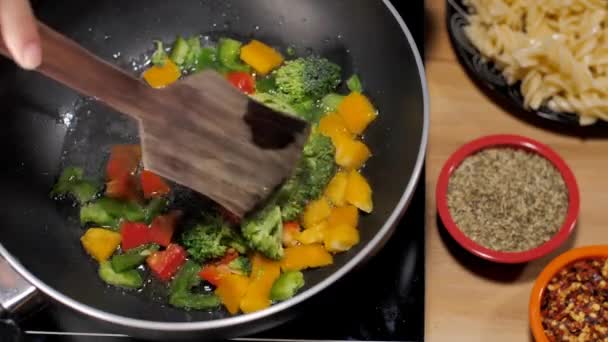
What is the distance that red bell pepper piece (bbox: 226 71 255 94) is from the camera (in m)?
1.66

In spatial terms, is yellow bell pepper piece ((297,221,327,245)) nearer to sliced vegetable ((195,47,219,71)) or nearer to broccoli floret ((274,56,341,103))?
broccoli floret ((274,56,341,103))

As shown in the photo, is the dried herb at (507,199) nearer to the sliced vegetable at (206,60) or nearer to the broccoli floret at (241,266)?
the broccoli floret at (241,266)

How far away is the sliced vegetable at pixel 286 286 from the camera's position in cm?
141

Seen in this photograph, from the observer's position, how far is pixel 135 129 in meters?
1.68

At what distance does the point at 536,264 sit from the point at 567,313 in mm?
157

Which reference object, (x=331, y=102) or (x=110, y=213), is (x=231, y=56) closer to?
(x=331, y=102)

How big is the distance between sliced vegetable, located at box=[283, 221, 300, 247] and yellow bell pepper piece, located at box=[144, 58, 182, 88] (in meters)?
0.45

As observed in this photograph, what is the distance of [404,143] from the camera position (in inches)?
59.2

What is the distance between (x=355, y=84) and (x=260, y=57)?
22 centimetres

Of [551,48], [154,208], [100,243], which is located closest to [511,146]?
[551,48]

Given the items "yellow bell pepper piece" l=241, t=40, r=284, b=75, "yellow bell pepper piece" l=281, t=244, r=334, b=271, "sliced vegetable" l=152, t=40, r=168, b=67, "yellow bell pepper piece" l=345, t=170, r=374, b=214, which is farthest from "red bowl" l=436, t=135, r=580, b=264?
"sliced vegetable" l=152, t=40, r=168, b=67

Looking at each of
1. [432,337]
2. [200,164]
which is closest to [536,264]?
[432,337]

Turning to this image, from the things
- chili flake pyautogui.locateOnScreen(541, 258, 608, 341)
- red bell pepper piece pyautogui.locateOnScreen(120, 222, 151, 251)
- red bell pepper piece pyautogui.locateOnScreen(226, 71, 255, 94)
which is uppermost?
red bell pepper piece pyautogui.locateOnScreen(226, 71, 255, 94)

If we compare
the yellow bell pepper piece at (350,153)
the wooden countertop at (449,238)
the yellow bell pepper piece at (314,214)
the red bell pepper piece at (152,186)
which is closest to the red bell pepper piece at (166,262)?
the red bell pepper piece at (152,186)
